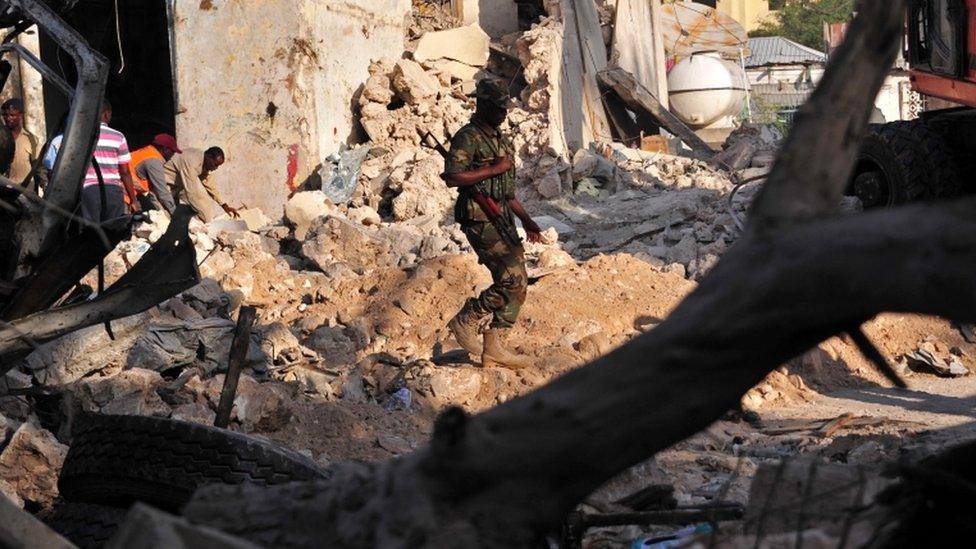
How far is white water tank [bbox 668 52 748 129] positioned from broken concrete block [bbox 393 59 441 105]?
6090 millimetres

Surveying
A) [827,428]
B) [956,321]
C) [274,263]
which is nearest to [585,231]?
[274,263]

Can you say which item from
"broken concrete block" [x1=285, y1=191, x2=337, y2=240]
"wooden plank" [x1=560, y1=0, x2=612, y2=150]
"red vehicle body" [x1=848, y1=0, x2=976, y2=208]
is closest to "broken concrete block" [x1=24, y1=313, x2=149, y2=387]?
"broken concrete block" [x1=285, y1=191, x2=337, y2=240]

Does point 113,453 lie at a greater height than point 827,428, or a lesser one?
greater

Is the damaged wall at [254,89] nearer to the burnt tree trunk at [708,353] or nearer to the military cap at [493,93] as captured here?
the military cap at [493,93]

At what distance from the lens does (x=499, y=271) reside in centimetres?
765

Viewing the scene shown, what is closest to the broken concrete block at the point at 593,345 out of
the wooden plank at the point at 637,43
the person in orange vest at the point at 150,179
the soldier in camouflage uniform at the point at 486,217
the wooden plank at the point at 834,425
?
the soldier in camouflage uniform at the point at 486,217

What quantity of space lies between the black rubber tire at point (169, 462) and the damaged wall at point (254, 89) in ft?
32.9

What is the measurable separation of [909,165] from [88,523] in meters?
8.32

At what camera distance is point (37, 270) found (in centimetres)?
411

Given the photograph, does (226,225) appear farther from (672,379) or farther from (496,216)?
(672,379)

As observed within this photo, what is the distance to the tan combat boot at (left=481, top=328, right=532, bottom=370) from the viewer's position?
7789mm

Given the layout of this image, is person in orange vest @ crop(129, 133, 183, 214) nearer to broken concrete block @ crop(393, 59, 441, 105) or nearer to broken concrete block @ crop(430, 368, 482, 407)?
broken concrete block @ crop(393, 59, 441, 105)

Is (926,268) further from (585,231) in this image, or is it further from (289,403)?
(585,231)

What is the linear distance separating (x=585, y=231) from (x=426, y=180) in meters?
1.86
